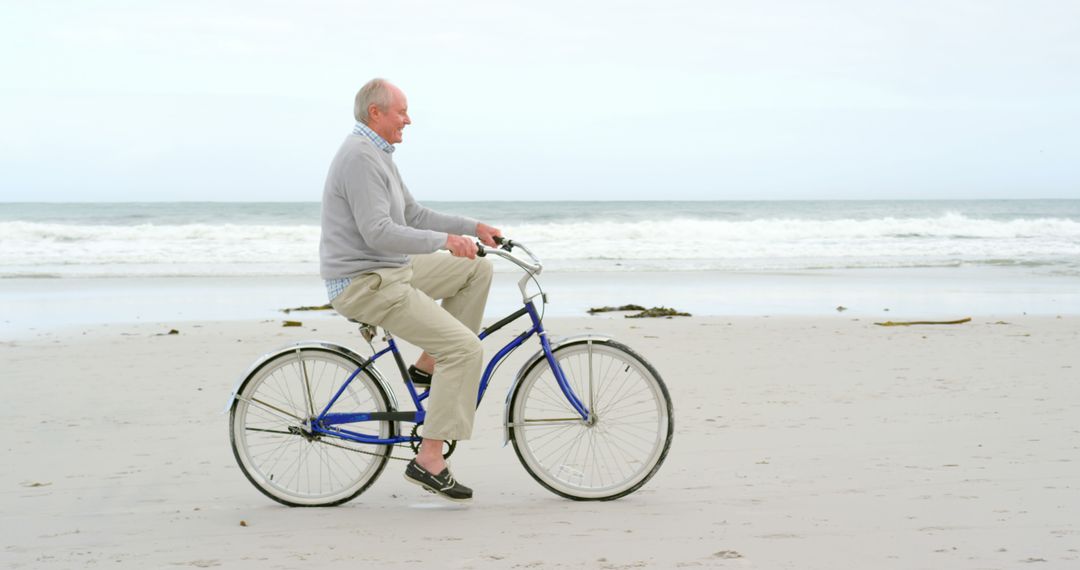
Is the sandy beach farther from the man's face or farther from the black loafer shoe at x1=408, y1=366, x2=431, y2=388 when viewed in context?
the man's face

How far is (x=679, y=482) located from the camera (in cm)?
429

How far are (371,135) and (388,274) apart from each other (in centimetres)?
53

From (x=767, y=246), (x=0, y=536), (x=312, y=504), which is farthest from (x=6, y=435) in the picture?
(x=767, y=246)

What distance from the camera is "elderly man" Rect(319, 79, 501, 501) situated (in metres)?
3.64

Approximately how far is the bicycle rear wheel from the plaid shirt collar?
87 cm

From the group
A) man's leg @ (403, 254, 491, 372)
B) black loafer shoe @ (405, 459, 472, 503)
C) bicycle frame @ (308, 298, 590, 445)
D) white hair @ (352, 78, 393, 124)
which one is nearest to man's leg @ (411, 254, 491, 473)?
man's leg @ (403, 254, 491, 372)

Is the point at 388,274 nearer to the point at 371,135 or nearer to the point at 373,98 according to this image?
the point at 371,135

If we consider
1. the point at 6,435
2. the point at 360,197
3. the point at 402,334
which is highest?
the point at 360,197

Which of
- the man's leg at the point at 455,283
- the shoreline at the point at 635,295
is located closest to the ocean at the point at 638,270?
the shoreline at the point at 635,295

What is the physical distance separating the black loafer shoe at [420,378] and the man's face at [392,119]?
936mm

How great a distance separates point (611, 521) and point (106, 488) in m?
2.24

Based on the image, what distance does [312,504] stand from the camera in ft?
13.1

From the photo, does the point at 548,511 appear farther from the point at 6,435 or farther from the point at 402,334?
the point at 6,435

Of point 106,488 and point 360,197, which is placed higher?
point 360,197
